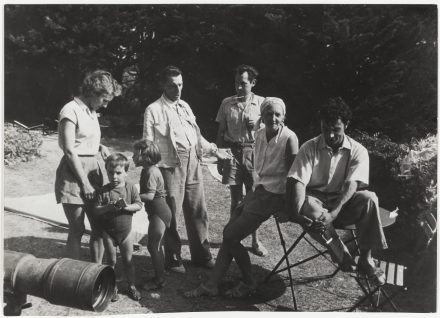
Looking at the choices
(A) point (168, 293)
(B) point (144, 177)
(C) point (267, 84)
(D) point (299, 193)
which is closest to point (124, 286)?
(A) point (168, 293)

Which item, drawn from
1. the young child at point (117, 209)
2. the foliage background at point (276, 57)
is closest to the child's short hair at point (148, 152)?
the young child at point (117, 209)

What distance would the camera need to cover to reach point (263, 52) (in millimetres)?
6840

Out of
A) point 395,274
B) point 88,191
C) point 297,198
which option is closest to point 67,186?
point 88,191

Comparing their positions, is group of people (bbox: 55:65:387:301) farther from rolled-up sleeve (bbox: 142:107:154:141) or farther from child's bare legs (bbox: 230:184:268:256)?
child's bare legs (bbox: 230:184:268:256)

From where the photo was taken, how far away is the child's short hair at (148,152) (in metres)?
3.62

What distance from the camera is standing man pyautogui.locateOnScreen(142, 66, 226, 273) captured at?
3.89 m

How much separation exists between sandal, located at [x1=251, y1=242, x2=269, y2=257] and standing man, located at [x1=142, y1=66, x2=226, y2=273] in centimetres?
58

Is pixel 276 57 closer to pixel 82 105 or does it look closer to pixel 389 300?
pixel 82 105

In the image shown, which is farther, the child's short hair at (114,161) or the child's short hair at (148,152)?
the child's short hair at (148,152)

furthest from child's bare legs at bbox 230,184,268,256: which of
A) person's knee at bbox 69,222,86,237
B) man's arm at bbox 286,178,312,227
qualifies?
person's knee at bbox 69,222,86,237

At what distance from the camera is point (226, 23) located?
658 cm

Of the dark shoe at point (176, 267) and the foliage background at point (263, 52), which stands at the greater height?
the foliage background at point (263, 52)

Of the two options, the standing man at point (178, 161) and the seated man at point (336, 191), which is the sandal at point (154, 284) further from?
the seated man at point (336, 191)

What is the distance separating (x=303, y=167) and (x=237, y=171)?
4.31 ft
